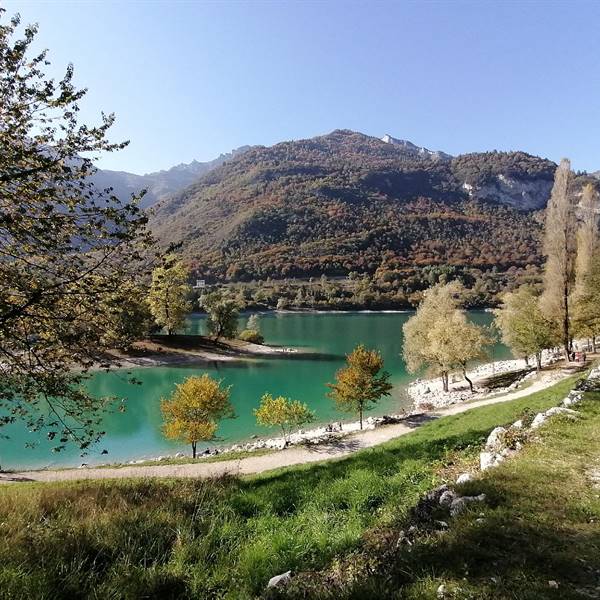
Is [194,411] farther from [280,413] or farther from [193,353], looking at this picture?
[193,353]

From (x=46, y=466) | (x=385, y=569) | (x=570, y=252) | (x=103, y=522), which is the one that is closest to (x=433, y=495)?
(x=385, y=569)

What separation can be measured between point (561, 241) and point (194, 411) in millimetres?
30307

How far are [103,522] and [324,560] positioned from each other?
11.1ft

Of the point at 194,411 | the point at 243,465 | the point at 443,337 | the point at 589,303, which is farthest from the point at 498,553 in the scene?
the point at 589,303

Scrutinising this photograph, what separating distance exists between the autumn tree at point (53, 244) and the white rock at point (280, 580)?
16.0ft

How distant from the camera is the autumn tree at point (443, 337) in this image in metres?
35.0

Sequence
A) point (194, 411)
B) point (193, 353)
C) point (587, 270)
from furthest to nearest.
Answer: point (193, 353)
point (587, 270)
point (194, 411)

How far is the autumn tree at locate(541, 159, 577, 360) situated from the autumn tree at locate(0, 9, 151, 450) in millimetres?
34903

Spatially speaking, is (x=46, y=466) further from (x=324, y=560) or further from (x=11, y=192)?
(x=324, y=560)

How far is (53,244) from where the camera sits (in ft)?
25.2

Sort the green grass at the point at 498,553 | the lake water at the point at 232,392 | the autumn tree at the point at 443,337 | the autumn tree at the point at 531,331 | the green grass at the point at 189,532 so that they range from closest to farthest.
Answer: the green grass at the point at 498,553
the green grass at the point at 189,532
the lake water at the point at 232,392
the autumn tree at the point at 531,331
the autumn tree at the point at 443,337

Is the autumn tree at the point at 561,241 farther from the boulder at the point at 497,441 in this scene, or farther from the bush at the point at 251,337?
the bush at the point at 251,337

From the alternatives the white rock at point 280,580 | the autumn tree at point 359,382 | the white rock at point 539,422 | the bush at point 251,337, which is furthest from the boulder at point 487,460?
the bush at point 251,337

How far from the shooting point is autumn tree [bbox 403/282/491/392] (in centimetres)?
3497
